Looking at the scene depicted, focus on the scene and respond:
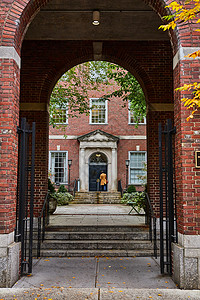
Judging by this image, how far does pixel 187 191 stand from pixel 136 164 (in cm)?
1782

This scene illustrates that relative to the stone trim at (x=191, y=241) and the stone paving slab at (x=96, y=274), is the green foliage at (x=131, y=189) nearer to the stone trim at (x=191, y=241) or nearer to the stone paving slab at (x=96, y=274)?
the stone paving slab at (x=96, y=274)

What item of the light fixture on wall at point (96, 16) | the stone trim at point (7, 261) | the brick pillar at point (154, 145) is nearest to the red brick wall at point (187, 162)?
the stone trim at point (7, 261)

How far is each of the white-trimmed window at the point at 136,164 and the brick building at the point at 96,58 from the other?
13459 millimetres

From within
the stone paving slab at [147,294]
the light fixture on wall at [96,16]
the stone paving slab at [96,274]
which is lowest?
the stone paving slab at [96,274]

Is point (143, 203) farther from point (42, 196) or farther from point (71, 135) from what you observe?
point (71, 135)

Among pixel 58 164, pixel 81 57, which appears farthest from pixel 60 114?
pixel 58 164

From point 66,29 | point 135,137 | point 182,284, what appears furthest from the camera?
point 135,137

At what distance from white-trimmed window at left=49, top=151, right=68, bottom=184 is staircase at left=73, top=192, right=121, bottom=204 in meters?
2.49

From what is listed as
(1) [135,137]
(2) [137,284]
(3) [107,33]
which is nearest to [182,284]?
(2) [137,284]

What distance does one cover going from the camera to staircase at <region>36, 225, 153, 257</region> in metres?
6.86

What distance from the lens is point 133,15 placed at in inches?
303

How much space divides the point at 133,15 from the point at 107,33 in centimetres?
125

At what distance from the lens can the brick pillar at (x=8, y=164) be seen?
478 centimetres

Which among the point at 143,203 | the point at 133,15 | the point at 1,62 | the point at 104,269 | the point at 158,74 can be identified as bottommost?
the point at 104,269
